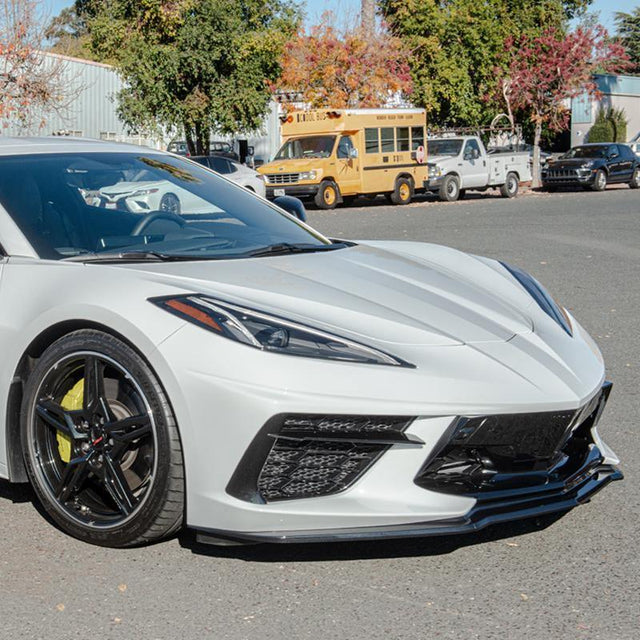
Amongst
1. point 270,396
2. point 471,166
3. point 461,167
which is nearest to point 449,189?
point 461,167

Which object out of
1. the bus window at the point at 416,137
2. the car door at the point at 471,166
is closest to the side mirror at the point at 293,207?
the bus window at the point at 416,137

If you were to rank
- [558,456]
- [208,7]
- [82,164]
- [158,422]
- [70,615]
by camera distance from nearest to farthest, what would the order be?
[70,615]
[158,422]
[558,456]
[82,164]
[208,7]

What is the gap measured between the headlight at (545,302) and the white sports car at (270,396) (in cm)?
19

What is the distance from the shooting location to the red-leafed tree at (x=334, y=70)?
3350 centimetres

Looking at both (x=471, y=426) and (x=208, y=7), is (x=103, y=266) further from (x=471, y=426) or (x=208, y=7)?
(x=208, y=7)

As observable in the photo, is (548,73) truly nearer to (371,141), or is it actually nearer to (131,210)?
(371,141)

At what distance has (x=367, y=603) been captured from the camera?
3225mm

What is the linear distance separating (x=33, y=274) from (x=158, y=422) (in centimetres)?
88

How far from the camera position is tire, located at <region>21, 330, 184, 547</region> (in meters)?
3.41

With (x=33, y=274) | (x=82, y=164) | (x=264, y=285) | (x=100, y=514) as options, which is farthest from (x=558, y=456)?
(x=82, y=164)

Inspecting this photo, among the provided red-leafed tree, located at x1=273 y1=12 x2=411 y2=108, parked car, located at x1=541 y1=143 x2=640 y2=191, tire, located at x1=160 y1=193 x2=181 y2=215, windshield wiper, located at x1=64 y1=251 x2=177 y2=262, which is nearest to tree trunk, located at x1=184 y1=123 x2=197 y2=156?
red-leafed tree, located at x1=273 y1=12 x2=411 y2=108

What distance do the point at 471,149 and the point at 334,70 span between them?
567 cm

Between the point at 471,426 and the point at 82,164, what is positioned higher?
the point at 82,164

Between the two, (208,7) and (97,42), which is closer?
(208,7)
